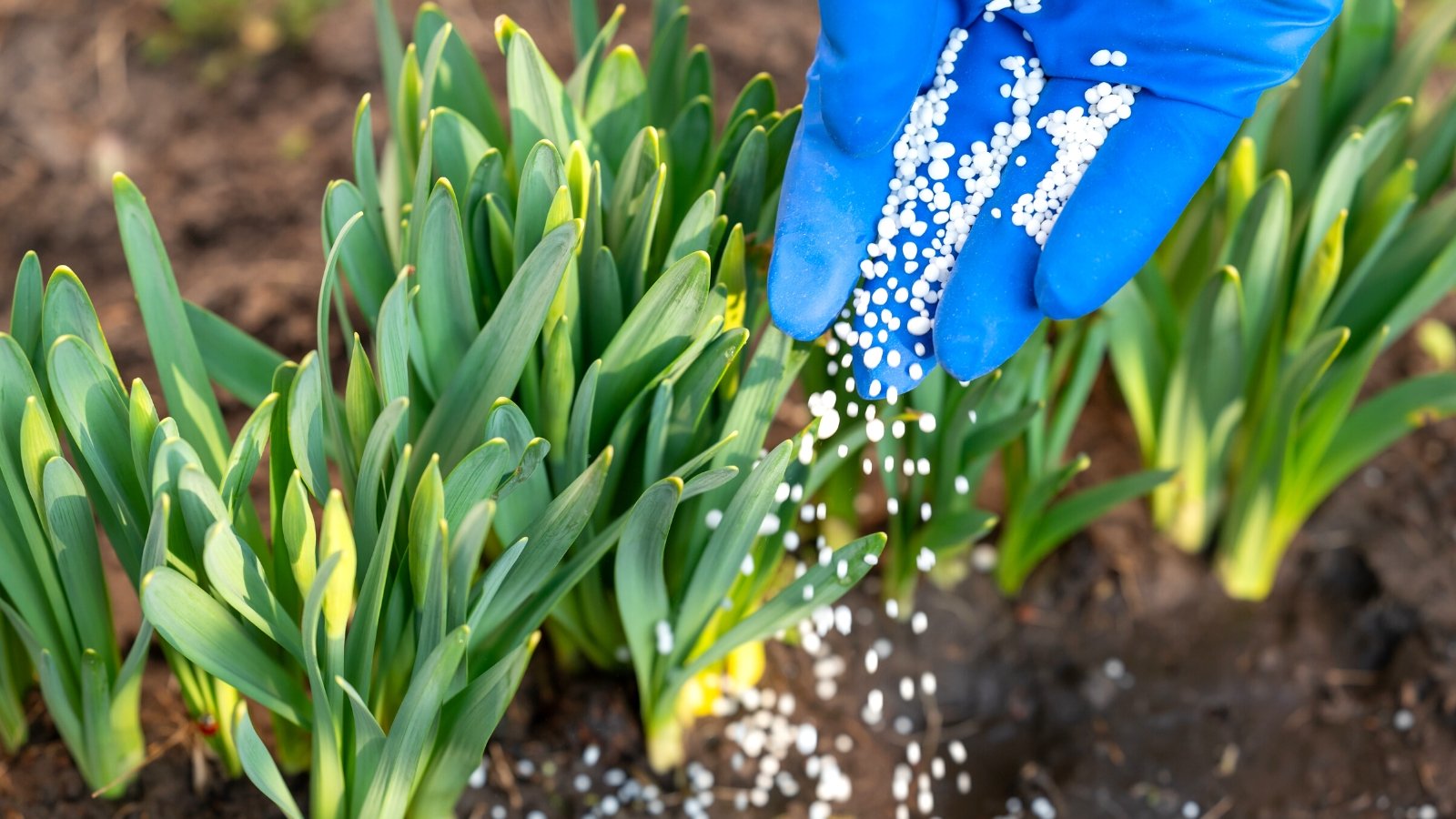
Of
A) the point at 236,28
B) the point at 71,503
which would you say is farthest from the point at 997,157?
the point at 236,28

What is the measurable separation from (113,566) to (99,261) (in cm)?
68

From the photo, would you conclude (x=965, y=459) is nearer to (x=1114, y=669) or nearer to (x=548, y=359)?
(x=1114, y=669)

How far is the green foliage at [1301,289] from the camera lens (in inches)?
58.8

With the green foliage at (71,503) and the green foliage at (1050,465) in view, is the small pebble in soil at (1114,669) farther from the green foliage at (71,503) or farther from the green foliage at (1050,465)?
the green foliage at (71,503)

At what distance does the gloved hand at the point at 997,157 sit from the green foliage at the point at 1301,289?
245mm

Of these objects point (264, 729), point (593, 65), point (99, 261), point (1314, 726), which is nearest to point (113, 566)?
point (264, 729)

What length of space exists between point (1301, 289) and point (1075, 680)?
0.63 m

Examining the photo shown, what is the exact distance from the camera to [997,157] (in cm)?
135

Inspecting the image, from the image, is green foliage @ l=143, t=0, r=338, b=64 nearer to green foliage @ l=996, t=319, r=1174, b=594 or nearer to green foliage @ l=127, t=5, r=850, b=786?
green foliage @ l=127, t=5, r=850, b=786

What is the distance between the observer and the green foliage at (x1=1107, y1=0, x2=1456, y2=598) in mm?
1493

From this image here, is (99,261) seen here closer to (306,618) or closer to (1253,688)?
(306,618)

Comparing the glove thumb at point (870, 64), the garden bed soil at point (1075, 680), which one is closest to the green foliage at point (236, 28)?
the garden bed soil at point (1075, 680)

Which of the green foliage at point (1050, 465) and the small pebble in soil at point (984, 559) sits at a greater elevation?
the green foliage at point (1050, 465)

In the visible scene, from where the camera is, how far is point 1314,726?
5.72ft
